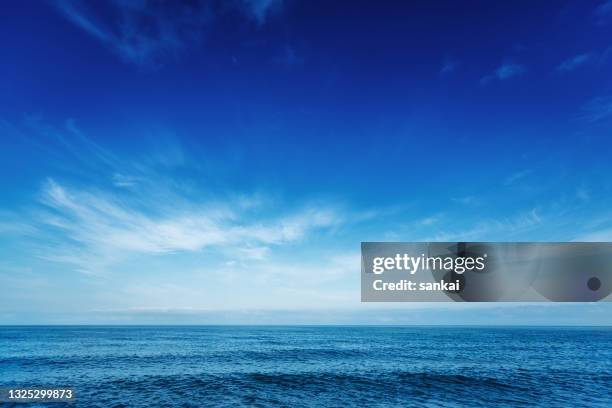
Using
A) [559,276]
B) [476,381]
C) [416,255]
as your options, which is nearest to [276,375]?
[476,381]

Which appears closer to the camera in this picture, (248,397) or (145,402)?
(145,402)

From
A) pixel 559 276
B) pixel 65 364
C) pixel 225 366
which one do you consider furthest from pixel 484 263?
pixel 65 364

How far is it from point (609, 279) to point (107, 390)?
35667 mm

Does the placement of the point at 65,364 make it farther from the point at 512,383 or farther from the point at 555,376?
the point at 555,376

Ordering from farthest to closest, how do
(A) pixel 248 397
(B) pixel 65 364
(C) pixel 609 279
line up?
(B) pixel 65 364 < (A) pixel 248 397 < (C) pixel 609 279

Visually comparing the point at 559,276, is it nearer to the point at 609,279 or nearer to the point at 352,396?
the point at 609,279

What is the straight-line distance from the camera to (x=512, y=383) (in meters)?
33.4

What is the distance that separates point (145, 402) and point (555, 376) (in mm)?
40487

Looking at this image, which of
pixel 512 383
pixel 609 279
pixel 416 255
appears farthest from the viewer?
pixel 512 383

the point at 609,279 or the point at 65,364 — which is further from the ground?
the point at 609,279

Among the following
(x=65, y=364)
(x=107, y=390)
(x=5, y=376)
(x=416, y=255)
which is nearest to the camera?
(x=416, y=255)

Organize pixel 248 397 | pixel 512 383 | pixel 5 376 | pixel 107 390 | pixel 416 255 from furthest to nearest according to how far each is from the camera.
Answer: pixel 5 376
pixel 512 383
pixel 107 390
pixel 248 397
pixel 416 255

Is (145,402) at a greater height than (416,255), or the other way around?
(416,255)

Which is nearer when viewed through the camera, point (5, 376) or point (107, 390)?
point (107, 390)
